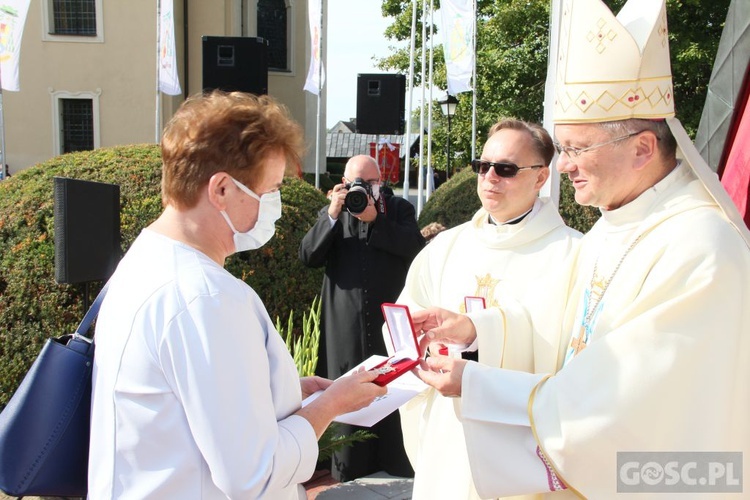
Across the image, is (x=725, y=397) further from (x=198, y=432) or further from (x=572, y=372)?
(x=198, y=432)

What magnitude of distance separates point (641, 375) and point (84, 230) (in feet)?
10.0

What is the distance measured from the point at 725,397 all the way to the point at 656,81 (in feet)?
3.27

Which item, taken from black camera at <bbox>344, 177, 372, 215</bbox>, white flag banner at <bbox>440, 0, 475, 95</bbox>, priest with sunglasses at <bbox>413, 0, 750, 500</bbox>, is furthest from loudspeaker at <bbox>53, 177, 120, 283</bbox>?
white flag banner at <bbox>440, 0, 475, 95</bbox>

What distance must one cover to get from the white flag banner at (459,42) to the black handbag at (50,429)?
12788mm

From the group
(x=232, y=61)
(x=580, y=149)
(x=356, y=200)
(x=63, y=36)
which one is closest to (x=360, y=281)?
(x=356, y=200)

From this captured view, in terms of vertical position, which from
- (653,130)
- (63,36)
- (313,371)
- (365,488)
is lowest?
(365,488)

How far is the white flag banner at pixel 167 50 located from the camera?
1460 centimetres

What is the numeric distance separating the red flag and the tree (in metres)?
15.0

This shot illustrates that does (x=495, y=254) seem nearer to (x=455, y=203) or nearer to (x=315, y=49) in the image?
(x=455, y=203)

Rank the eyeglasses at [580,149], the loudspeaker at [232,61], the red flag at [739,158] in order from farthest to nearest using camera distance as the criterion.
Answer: the loudspeaker at [232,61], the red flag at [739,158], the eyeglasses at [580,149]

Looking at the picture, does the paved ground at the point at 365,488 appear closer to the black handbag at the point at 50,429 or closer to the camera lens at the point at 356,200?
the camera lens at the point at 356,200

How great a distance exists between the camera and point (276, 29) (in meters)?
26.4

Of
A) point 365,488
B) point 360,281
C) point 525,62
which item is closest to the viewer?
point 365,488

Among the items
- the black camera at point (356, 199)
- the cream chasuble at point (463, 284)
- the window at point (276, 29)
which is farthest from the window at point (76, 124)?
the cream chasuble at point (463, 284)
